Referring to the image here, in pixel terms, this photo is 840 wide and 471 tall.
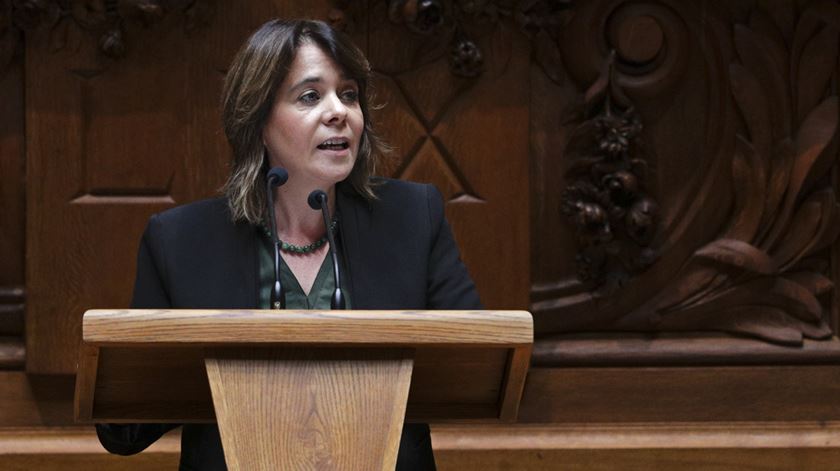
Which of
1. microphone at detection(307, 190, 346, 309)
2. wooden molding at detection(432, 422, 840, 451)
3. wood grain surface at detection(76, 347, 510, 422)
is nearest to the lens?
wood grain surface at detection(76, 347, 510, 422)

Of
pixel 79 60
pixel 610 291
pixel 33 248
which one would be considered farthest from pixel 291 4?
pixel 610 291

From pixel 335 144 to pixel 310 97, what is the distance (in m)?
0.10

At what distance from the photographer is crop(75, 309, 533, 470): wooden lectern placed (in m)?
1.50

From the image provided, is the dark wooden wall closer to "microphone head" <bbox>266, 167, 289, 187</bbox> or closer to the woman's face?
the woman's face

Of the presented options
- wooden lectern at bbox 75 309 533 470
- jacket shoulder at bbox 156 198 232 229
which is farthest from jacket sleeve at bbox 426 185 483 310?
wooden lectern at bbox 75 309 533 470

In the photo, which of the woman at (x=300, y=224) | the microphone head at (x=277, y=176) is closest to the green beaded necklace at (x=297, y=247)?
the woman at (x=300, y=224)

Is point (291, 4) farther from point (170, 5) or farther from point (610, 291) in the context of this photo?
point (610, 291)

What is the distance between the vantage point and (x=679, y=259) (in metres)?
3.32

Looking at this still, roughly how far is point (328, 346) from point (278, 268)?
1.03 ft

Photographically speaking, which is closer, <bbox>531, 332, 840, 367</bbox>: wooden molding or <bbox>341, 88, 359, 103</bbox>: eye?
<bbox>341, 88, 359, 103</bbox>: eye

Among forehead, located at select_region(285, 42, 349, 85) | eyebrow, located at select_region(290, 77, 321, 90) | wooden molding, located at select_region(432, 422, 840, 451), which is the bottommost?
wooden molding, located at select_region(432, 422, 840, 451)

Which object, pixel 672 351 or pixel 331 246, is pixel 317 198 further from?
pixel 672 351

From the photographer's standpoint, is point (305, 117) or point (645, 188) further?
point (645, 188)

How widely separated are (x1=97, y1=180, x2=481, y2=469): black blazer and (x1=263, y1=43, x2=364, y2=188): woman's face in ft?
0.33
